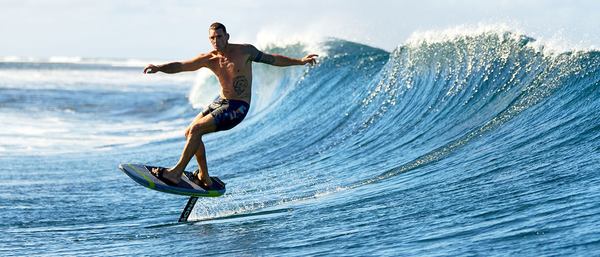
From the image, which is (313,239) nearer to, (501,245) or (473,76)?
(501,245)

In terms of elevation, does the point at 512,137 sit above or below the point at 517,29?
below

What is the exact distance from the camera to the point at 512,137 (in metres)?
11.1

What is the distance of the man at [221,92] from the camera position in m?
8.82

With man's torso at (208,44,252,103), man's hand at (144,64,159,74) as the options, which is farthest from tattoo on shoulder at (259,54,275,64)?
man's hand at (144,64,159,74)

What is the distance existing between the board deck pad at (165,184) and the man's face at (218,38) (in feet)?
4.10

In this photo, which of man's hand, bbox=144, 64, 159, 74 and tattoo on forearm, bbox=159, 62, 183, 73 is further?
tattoo on forearm, bbox=159, 62, 183, 73

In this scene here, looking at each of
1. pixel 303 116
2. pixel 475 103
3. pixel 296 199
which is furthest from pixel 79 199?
pixel 303 116

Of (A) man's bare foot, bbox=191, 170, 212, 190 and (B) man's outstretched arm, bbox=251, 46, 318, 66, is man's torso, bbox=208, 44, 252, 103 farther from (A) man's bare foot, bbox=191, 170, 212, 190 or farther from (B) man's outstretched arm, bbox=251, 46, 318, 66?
(A) man's bare foot, bbox=191, 170, 212, 190

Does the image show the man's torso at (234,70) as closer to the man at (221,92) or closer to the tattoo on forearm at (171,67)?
the man at (221,92)

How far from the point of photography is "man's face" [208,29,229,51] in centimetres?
886

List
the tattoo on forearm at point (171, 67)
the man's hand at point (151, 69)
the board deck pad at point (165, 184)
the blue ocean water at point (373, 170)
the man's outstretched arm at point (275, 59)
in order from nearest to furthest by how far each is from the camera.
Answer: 1. the blue ocean water at point (373, 170)
2. the man's hand at point (151, 69)
3. the tattoo on forearm at point (171, 67)
4. the board deck pad at point (165, 184)
5. the man's outstretched arm at point (275, 59)

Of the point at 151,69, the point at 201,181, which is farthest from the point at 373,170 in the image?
the point at 151,69

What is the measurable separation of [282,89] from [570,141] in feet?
52.6

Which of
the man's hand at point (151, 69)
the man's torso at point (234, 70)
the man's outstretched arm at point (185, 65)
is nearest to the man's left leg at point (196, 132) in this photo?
the man's torso at point (234, 70)
